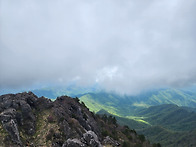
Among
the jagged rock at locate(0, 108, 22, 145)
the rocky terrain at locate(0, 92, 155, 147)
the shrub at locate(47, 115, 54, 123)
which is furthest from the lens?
the shrub at locate(47, 115, 54, 123)

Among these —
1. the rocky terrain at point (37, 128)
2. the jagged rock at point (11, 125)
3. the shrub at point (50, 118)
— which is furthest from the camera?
the shrub at point (50, 118)

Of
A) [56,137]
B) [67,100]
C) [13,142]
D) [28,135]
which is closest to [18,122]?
[28,135]

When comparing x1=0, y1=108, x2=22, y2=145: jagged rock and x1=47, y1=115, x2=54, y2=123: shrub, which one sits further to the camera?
x1=47, y1=115, x2=54, y2=123: shrub

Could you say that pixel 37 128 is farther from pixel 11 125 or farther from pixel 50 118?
pixel 11 125

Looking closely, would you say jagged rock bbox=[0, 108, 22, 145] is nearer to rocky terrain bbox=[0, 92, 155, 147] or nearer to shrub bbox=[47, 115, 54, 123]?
rocky terrain bbox=[0, 92, 155, 147]

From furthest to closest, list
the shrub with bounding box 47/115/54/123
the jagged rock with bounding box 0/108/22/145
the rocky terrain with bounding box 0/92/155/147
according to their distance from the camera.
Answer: the shrub with bounding box 47/115/54/123
the rocky terrain with bounding box 0/92/155/147
the jagged rock with bounding box 0/108/22/145

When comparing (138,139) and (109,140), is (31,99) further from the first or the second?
(138,139)

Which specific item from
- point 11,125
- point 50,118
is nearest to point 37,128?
point 50,118

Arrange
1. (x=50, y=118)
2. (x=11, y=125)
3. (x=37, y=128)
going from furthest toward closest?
(x=50, y=118) → (x=37, y=128) → (x=11, y=125)

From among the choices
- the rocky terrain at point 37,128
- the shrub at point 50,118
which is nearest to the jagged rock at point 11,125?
the rocky terrain at point 37,128

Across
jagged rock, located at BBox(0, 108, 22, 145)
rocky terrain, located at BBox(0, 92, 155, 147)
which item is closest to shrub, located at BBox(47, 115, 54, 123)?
rocky terrain, located at BBox(0, 92, 155, 147)

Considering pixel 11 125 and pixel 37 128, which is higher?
pixel 11 125

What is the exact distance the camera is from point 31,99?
119m

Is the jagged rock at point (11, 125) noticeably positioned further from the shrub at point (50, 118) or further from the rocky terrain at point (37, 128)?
the shrub at point (50, 118)
